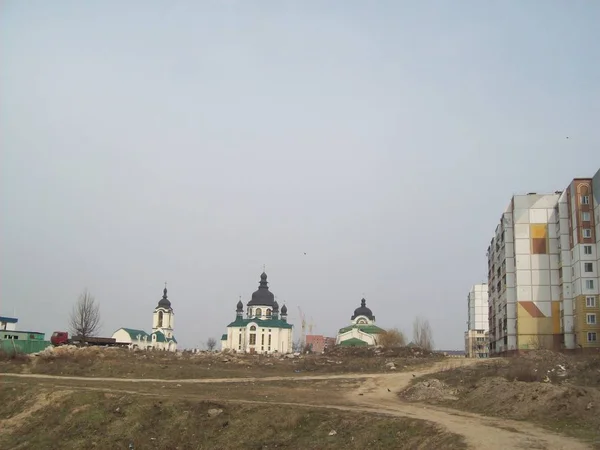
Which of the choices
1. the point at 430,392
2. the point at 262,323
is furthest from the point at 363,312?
the point at 430,392

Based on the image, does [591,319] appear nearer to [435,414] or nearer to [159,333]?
[435,414]

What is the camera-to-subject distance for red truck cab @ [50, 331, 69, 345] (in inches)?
2813

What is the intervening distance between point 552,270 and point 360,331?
52.9 meters

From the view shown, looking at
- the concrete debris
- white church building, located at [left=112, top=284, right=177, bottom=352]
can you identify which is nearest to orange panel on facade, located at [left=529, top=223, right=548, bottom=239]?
the concrete debris

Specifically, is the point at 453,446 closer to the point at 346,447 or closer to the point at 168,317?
the point at 346,447

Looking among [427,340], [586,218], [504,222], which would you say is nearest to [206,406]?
[586,218]

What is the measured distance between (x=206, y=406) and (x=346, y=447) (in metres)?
9.40

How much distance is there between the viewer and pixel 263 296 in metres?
124

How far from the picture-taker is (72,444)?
26234mm

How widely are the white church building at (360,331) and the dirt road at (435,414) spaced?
6358cm

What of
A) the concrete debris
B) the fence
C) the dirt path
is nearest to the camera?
the dirt path

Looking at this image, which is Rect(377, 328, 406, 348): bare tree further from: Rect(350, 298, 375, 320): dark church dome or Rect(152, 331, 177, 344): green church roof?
Rect(152, 331, 177, 344): green church roof

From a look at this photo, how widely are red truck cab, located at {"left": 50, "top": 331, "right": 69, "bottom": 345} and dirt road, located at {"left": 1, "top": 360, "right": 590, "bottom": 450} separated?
29118 millimetres

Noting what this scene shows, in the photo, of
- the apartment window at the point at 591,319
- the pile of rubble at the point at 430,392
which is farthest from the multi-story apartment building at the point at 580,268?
the pile of rubble at the point at 430,392
